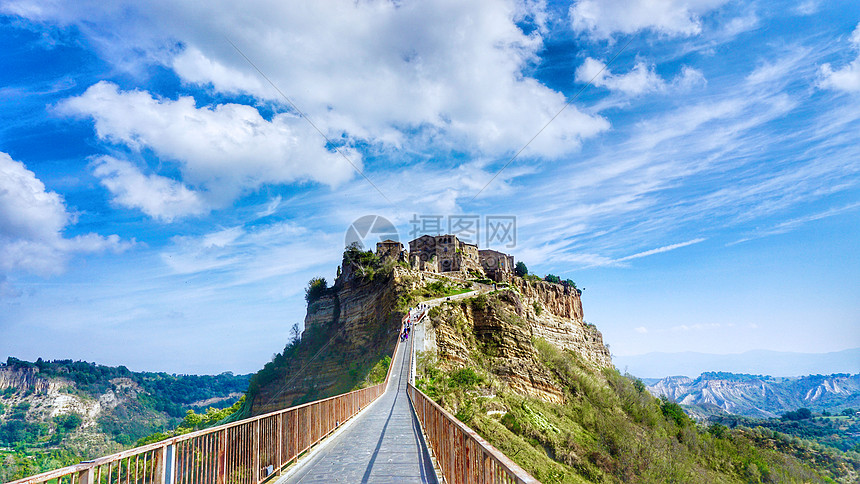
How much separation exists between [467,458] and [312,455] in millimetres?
6070

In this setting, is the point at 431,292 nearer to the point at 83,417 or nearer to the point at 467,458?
the point at 467,458

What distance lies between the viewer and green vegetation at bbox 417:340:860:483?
87.8 feet

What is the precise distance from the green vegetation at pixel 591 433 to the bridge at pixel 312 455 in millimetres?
11165

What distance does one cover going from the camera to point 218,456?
23.3ft

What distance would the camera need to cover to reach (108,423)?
436 ft

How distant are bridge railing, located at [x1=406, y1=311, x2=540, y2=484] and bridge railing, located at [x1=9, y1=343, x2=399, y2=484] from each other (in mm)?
3098

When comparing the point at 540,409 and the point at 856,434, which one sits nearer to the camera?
the point at 540,409

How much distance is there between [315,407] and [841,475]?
98634 millimetres

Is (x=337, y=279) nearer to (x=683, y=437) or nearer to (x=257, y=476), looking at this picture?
(x=683, y=437)

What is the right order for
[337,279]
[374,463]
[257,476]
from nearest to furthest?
[257,476] < [374,463] < [337,279]

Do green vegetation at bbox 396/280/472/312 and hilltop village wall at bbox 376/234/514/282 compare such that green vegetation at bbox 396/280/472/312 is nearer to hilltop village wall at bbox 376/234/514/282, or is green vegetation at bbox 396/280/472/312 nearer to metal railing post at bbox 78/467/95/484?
hilltop village wall at bbox 376/234/514/282

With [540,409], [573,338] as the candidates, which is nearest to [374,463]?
[540,409]

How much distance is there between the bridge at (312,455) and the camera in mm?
4793

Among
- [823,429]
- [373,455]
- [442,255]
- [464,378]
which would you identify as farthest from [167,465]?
[823,429]
